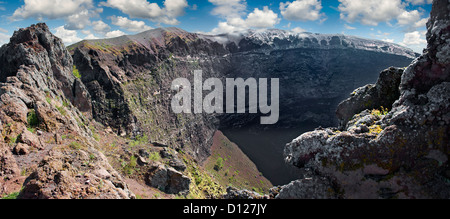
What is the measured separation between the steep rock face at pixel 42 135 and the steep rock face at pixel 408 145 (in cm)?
1054

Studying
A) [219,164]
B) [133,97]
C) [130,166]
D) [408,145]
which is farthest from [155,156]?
[219,164]

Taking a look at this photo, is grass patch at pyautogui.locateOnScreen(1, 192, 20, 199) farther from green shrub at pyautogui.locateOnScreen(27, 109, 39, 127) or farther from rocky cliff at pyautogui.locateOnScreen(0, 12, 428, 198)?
green shrub at pyautogui.locateOnScreen(27, 109, 39, 127)

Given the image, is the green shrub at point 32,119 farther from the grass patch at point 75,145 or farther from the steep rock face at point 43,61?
the steep rock face at point 43,61

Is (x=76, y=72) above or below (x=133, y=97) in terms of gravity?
above

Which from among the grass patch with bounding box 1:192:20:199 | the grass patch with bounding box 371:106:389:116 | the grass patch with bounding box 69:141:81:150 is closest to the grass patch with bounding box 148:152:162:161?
the grass patch with bounding box 69:141:81:150

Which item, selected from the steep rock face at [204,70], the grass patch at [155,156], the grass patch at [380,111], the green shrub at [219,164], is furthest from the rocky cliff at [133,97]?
the green shrub at [219,164]

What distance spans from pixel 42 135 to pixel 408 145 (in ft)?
68.0

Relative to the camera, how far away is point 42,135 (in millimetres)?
16375

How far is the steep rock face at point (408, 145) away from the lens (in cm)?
1046

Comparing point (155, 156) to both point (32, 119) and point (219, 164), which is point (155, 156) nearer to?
point (32, 119)

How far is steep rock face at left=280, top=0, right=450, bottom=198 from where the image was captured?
34.3 ft

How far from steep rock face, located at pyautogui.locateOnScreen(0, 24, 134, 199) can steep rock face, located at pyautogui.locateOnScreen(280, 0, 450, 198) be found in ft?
34.6

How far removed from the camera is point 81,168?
12.8m
